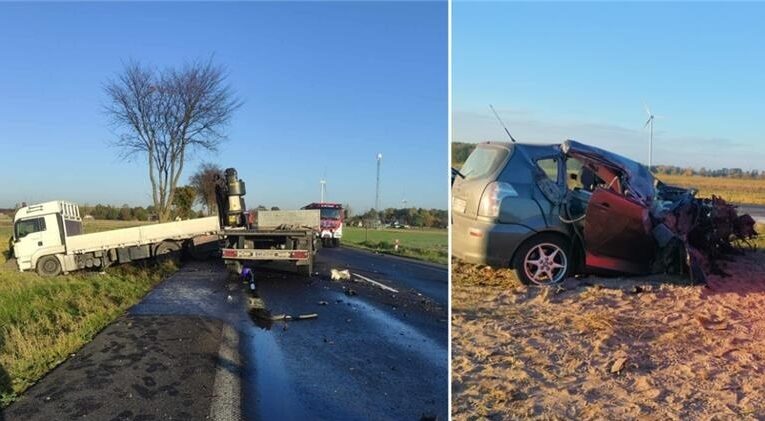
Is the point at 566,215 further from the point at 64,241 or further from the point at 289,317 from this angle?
the point at 64,241

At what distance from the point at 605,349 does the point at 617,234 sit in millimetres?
1041

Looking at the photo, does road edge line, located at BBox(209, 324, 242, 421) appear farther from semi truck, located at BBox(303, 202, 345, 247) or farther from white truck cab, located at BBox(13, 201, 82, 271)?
semi truck, located at BBox(303, 202, 345, 247)

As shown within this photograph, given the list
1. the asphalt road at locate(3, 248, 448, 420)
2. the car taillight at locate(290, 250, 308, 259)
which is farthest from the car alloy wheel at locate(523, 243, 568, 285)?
the car taillight at locate(290, 250, 308, 259)

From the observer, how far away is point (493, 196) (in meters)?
3.44

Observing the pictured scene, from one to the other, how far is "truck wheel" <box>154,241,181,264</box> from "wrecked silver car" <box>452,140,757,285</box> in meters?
6.64

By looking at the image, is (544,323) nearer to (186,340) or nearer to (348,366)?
(348,366)

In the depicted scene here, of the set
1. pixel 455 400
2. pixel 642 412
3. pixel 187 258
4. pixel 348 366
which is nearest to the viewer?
pixel 642 412

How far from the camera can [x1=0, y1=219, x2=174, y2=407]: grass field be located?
3641 millimetres

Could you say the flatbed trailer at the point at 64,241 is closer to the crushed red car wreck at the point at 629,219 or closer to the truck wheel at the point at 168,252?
the truck wheel at the point at 168,252

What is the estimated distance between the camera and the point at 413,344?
454cm

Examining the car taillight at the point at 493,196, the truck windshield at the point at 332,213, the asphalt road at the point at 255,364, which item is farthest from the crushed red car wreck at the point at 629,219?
the truck windshield at the point at 332,213

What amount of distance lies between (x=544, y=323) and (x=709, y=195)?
3142 mm

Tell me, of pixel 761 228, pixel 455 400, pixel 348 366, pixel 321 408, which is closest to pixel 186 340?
pixel 348 366

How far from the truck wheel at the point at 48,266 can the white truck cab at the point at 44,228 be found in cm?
6
